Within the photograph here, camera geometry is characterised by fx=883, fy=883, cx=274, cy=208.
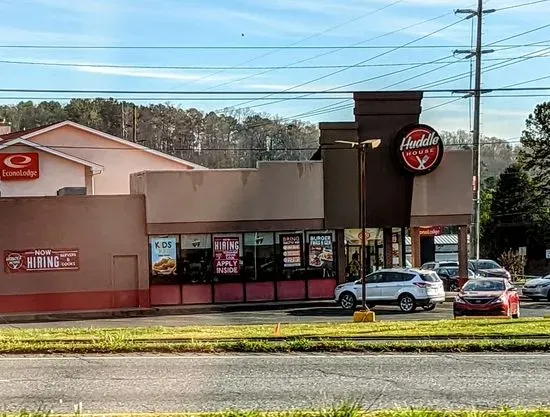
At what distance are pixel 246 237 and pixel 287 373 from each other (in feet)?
77.8

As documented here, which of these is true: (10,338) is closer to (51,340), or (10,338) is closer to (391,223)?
(51,340)

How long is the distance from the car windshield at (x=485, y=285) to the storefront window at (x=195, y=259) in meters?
12.1

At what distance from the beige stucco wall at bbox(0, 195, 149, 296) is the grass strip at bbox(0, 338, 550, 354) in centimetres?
1884

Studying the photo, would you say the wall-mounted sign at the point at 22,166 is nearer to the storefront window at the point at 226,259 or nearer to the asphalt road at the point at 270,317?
the storefront window at the point at 226,259

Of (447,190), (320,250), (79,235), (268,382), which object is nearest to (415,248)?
(447,190)

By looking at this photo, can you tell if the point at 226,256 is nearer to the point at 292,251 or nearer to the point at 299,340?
the point at 292,251

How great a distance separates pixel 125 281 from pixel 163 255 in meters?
A: 1.86

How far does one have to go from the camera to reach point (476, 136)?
145 feet

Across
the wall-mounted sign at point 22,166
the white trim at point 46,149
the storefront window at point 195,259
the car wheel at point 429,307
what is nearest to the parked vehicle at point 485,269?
the car wheel at point 429,307

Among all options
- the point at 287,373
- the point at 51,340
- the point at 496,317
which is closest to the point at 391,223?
the point at 496,317

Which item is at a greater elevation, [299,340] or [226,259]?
[226,259]

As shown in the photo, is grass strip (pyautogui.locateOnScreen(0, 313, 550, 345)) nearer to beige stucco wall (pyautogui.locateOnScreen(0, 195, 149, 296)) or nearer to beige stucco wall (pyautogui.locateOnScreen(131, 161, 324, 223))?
beige stucco wall (pyautogui.locateOnScreen(0, 195, 149, 296))

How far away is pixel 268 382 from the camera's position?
1248 cm

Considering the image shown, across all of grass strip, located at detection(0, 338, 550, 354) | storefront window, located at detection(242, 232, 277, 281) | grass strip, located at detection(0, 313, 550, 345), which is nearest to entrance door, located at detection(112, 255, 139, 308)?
storefront window, located at detection(242, 232, 277, 281)
